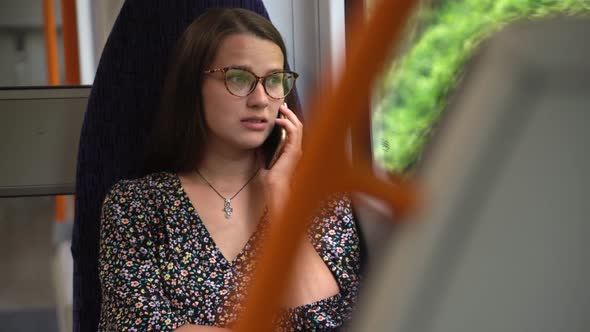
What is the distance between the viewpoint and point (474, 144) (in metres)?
0.34

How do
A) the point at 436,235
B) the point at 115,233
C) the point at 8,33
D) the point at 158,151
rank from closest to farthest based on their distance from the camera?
the point at 436,235
the point at 115,233
the point at 158,151
the point at 8,33

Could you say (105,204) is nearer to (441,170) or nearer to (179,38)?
(179,38)

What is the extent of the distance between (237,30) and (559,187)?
49.4 inches

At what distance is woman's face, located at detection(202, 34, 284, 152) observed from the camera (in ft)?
4.92

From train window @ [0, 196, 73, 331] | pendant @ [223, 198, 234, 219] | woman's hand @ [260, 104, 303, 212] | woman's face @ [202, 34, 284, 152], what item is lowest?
train window @ [0, 196, 73, 331]

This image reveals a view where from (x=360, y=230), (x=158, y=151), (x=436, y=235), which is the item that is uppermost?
(x=436, y=235)

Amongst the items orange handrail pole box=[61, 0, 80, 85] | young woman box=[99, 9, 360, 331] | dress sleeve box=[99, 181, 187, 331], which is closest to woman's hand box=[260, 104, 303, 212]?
young woman box=[99, 9, 360, 331]

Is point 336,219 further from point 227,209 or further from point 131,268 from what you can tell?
point 131,268

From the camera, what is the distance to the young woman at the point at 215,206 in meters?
1.44

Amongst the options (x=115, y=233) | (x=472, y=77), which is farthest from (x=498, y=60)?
(x=115, y=233)

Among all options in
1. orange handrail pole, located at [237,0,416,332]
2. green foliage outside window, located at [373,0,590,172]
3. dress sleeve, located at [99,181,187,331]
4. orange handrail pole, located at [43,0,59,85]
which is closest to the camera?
orange handrail pole, located at [237,0,416,332]

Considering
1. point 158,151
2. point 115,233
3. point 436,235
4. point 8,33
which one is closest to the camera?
point 436,235

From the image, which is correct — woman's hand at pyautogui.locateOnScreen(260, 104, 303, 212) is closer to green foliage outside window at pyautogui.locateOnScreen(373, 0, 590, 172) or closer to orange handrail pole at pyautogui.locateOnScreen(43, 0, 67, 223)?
green foliage outside window at pyautogui.locateOnScreen(373, 0, 590, 172)

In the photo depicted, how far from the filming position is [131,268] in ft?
4.72
